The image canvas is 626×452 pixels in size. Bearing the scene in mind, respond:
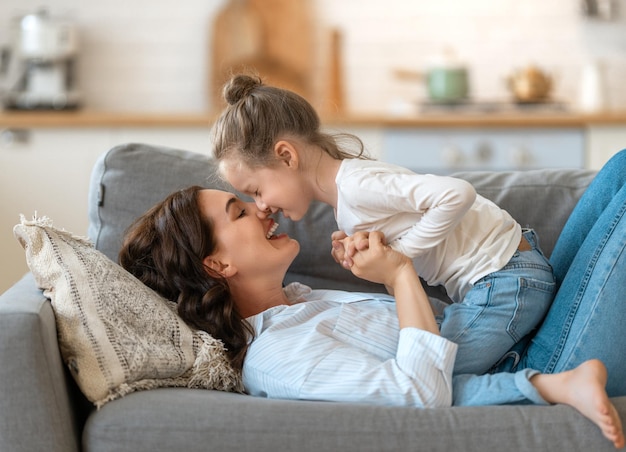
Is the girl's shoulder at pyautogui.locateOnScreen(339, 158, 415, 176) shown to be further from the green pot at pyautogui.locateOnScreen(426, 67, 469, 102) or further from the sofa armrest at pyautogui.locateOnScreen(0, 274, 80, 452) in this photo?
the green pot at pyautogui.locateOnScreen(426, 67, 469, 102)

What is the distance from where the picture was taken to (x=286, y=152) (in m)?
1.85

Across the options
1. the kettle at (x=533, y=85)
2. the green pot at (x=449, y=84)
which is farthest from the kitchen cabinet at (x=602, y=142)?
the green pot at (x=449, y=84)

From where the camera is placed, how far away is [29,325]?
148cm

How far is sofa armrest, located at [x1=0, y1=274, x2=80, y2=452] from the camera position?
4.84 feet

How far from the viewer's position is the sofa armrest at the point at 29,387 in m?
1.48

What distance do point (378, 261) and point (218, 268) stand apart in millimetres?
346

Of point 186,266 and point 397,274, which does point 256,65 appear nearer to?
point 186,266

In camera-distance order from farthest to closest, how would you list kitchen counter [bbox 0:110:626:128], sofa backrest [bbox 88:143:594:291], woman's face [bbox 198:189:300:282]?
kitchen counter [bbox 0:110:626:128] < sofa backrest [bbox 88:143:594:291] < woman's face [bbox 198:189:300:282]

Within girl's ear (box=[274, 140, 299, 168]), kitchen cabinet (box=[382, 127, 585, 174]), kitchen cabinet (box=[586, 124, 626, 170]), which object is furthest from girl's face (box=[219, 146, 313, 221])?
kitchen cabinet (box=[586, 124, 626, 170])

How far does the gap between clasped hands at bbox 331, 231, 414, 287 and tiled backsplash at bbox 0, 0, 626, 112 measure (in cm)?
259

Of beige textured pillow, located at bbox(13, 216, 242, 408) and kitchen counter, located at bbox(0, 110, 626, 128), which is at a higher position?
kitchen counter, located at bbox(0, 110, 626, 128)

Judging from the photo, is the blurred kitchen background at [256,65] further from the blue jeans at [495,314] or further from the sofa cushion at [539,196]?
the blue jeans at [495,314]

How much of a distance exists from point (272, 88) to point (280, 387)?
0.65 metres

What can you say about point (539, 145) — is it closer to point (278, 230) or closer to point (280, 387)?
point (278, 230)
